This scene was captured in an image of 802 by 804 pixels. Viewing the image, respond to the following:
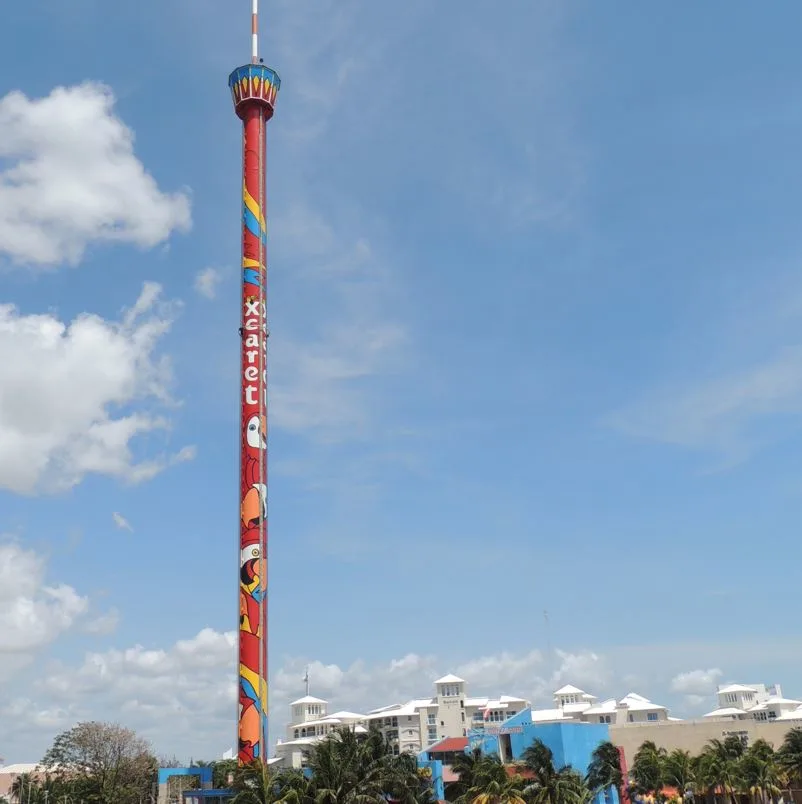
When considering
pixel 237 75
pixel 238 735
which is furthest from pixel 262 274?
pixel 238 735

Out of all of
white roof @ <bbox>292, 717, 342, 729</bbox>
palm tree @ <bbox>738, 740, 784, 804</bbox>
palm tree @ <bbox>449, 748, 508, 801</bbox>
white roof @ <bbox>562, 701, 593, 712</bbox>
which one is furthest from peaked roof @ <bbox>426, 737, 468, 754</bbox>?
white roof @ <bbox>562, 701, 593, 712</bbox>

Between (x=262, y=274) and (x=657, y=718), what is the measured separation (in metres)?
110

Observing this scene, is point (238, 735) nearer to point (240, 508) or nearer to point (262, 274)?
point (240, 508)

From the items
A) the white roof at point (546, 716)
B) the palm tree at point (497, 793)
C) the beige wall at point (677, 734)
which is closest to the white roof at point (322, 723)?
the white roof at point (546, 716)

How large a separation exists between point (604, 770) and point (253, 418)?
1682 inches

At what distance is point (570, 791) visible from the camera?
63.5m

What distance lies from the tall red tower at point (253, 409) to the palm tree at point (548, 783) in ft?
64.5

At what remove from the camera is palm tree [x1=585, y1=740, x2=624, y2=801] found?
76438mm

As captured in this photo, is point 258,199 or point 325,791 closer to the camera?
point 325,791

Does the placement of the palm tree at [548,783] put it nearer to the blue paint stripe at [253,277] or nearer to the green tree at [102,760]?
the blue paint stripe at [253,277]

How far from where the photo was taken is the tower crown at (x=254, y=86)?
281 ft

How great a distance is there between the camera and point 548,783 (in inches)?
2527

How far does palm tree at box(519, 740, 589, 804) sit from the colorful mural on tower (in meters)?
20.1

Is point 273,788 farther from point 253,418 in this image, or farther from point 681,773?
point 681,773
